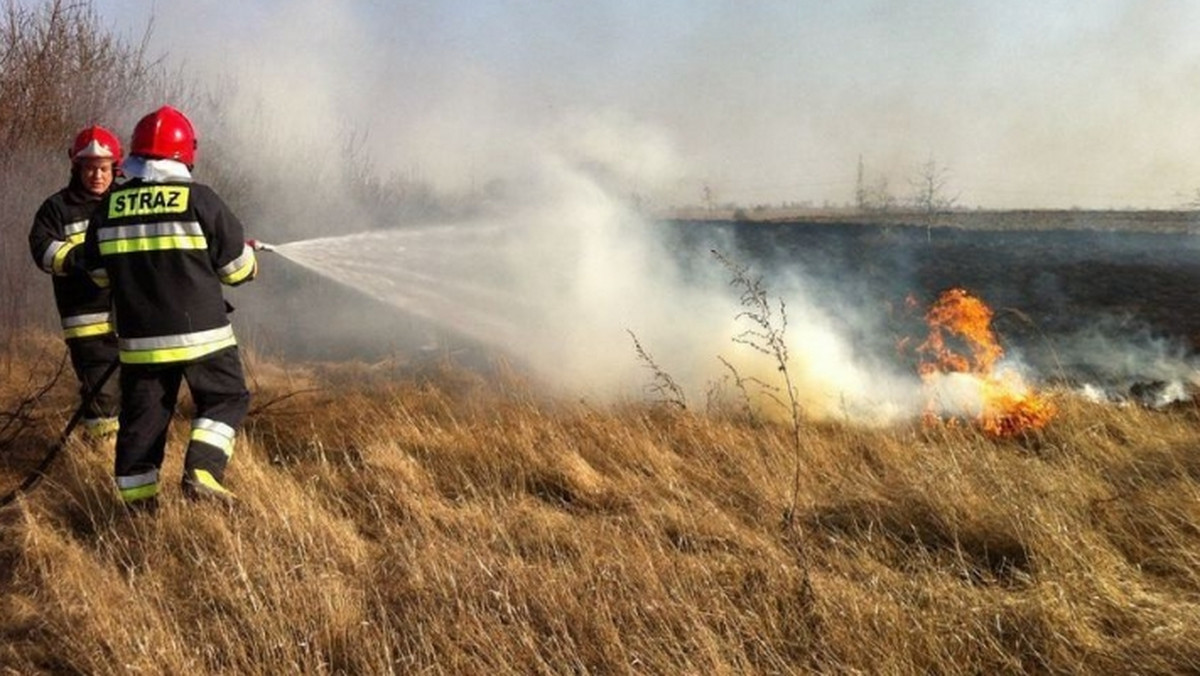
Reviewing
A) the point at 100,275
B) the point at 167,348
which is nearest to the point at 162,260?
the point at 167,348

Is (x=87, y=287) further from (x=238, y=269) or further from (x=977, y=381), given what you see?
(x=977, y=381)

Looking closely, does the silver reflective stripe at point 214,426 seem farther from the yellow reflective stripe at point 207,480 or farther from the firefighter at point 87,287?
the firefighter at point 87,287

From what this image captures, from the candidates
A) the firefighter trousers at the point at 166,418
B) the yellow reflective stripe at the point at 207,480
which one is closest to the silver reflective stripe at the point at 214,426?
the firefighter trousers at the point at 166,418

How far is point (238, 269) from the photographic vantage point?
3967 millimetres

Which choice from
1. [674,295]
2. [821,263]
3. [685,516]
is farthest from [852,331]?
[821,263]

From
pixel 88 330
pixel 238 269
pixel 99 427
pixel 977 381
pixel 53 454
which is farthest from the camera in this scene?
pixel 977 381

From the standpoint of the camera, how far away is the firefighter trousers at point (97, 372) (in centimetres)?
490

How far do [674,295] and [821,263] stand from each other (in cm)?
1511

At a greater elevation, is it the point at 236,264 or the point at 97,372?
the point at 236,264

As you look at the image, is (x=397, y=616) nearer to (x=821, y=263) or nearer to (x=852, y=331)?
(x=852, y=331)

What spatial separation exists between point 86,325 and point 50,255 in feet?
2.13

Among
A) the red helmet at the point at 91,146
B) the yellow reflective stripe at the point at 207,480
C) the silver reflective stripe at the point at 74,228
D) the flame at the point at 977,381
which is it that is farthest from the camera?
the flame at the point at 977,381

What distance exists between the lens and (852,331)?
9789 millimetres

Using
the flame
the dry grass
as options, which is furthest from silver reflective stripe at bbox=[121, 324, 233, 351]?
the flame
